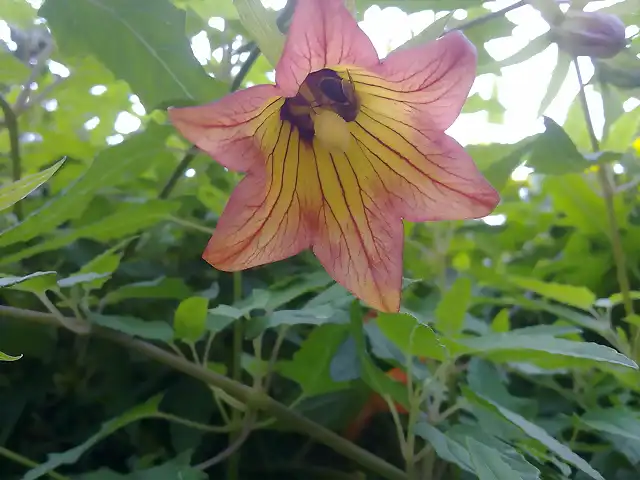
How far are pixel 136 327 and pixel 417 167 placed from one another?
24cm

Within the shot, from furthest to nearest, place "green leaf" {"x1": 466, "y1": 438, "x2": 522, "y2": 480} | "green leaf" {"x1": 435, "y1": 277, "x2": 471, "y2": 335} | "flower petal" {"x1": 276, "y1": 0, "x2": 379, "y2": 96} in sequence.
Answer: "green leaf" {"x1": 435, "y1": 277, "x2": 471, "y2": 335}, "green leaf" {"x1": 466, "y1": 438, "x2": 522, "y2": 480}, "flower petal" {"x1": 276, "y1": 0, "x2": 379, "y2": 96}

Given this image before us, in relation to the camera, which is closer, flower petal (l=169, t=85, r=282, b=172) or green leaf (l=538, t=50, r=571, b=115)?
flower petal (l=169, t=85, r=282, b=172)

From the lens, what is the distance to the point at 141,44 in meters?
0.44

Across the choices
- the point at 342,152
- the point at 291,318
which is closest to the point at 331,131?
the point at 342,152

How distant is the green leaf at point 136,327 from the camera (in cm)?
50

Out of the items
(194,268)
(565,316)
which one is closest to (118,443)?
(194,268)

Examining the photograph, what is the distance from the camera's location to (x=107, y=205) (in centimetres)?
66

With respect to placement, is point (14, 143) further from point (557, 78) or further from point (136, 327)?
point (557, 78)

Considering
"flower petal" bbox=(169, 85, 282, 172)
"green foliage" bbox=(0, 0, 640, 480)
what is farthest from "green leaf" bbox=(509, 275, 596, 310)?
"flower petal" bbox=(169, 85, 282, 172)

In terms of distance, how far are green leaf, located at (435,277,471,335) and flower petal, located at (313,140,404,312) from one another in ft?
0.43

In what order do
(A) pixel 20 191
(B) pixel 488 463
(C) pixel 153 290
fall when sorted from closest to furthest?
(A) pixel 20 191 < (B) pixel 488 463 < (C) pixel 153 290

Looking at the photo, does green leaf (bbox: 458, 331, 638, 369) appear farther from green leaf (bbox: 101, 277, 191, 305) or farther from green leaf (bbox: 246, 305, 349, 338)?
green leaf (bbox: 101, 277, 191, 305)

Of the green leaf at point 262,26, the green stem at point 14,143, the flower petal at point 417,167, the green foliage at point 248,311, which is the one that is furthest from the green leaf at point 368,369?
the green stem at point 14,143

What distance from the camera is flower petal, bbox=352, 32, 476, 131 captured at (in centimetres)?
34
